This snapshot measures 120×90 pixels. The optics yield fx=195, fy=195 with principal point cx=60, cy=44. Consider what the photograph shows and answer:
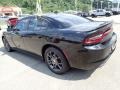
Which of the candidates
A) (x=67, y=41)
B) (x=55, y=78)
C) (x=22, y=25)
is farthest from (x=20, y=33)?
(x=67, y=41)

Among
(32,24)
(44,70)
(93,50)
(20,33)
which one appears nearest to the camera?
(93,50)

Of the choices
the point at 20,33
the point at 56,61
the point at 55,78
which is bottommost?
the point at 55,78

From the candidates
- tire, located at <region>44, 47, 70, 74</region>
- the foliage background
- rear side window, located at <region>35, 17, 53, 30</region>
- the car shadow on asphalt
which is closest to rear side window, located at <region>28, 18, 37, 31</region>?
rear side window, located at <region>35, 17, 53, 30</region>

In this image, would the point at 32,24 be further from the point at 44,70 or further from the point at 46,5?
the point at 46,5

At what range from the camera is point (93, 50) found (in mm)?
3938

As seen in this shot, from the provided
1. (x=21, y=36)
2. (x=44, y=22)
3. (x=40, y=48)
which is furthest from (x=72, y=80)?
(x=21, y=36)

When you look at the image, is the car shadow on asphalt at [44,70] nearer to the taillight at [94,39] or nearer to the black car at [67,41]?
the black car at [67,41]

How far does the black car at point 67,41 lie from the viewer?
4.00 meters

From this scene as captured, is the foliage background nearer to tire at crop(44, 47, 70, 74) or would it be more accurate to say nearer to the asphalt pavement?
the asphalt pavement

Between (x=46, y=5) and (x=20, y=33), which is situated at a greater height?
(x=46, y=5)

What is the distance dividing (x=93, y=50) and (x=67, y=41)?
616mm

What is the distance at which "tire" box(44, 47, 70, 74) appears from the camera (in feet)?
14.8

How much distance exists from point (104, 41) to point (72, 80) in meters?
1.11

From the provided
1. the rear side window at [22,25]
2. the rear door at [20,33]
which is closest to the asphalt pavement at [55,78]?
the rear door at [20,33]
